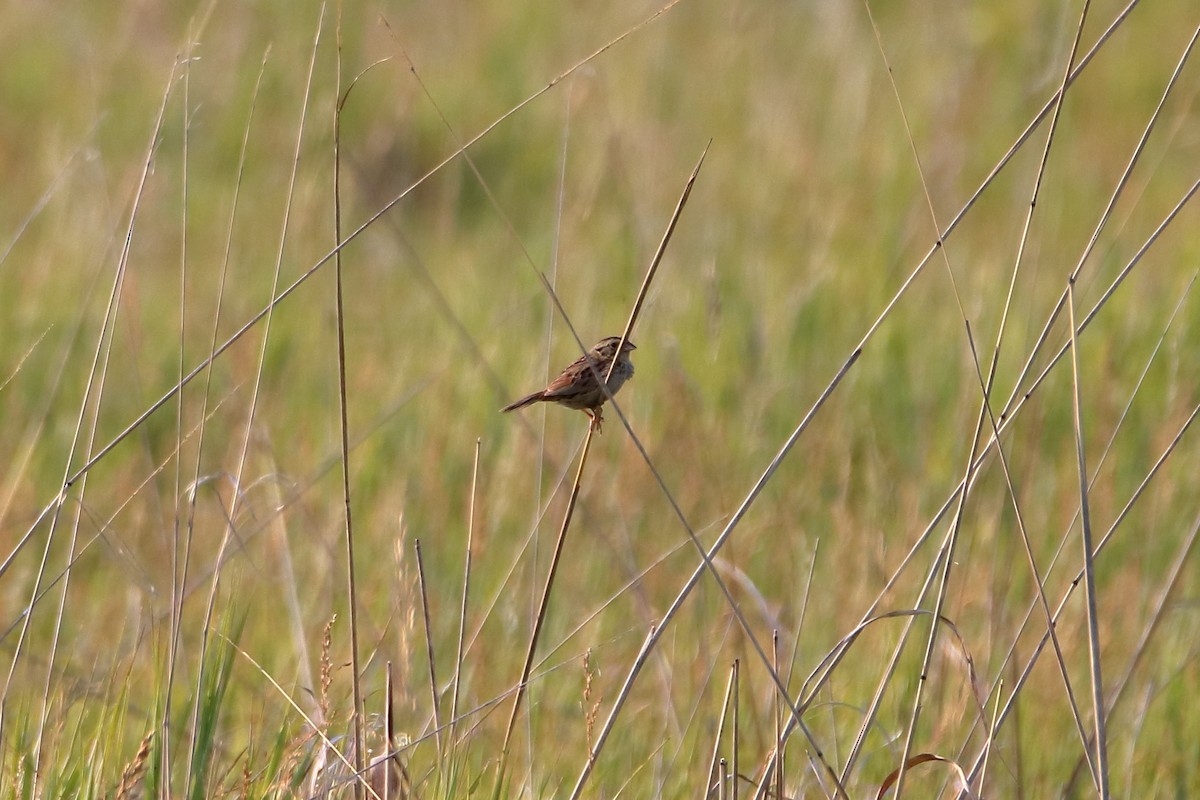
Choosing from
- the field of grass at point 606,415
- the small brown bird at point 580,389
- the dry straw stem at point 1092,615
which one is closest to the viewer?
the dry straw stem at point 1092,615

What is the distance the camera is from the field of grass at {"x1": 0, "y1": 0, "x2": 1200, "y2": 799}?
8.90ft

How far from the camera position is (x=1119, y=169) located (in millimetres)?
8617

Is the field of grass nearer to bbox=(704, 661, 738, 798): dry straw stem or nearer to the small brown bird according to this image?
bbox=(704, 661, 738, 798): dry straw stem

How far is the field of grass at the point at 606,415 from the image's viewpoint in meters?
2.71

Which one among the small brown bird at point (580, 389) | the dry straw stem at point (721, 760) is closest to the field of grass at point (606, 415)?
the dry straw stem at point (721, 760)

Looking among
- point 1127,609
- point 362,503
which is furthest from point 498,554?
point 1127,609

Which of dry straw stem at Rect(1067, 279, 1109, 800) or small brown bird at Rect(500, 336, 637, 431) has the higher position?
small brown bird at Rect(500, 336, 637, 431)

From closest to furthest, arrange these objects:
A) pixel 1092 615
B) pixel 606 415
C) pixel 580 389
A: pixel 1092 615 < pixel 580 389 < pixel 606 415

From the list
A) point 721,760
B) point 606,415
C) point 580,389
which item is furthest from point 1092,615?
point 606,415

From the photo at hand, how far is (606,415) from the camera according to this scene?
5.03 meters

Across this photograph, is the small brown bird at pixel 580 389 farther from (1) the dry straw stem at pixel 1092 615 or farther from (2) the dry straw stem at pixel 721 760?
(1) the dry straw stem at pixel 1092 615

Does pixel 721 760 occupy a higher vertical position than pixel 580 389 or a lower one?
lower

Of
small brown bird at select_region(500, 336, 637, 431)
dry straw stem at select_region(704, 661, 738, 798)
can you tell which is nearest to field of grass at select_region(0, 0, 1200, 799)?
dry straw stem at select_region(704, 661, 738, 798)

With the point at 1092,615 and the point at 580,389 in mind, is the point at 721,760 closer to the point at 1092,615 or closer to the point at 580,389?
the point at 1092,615
